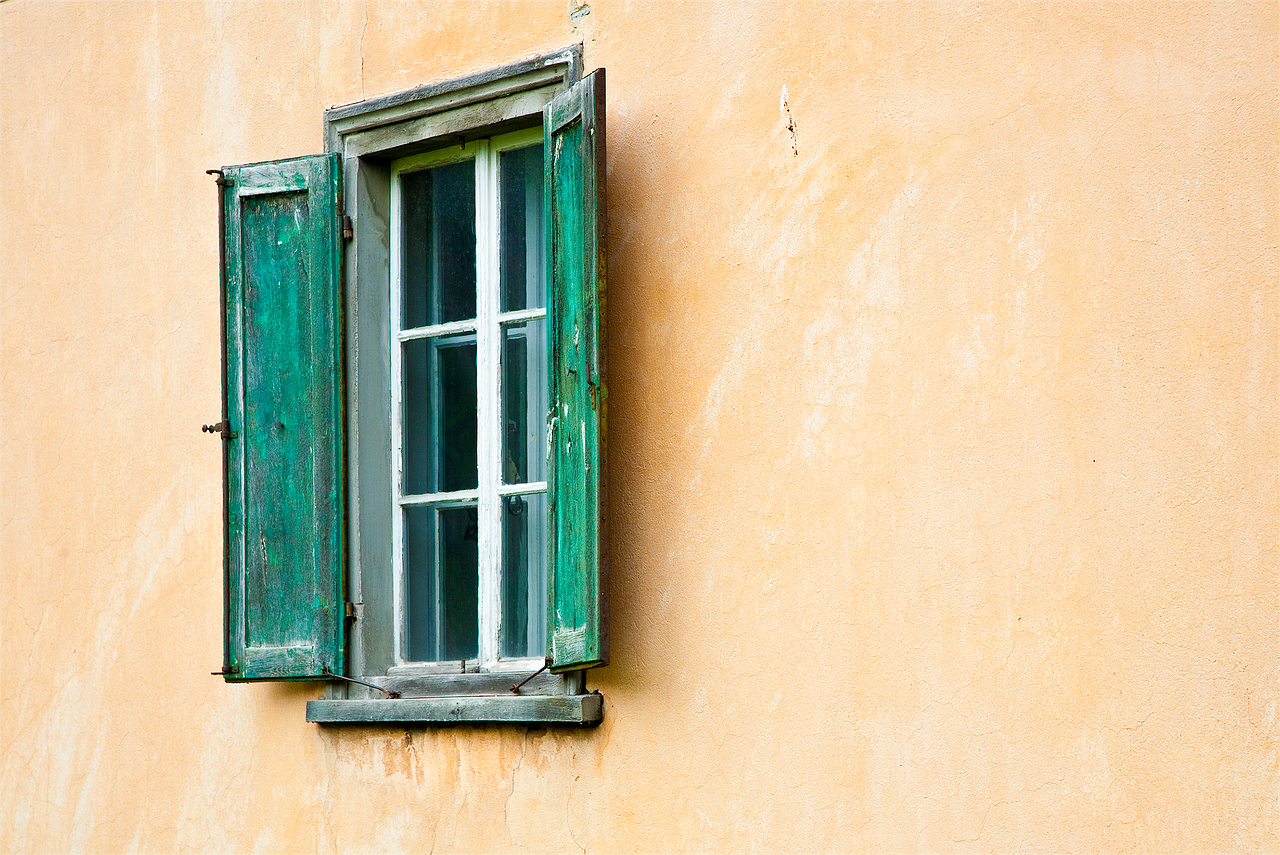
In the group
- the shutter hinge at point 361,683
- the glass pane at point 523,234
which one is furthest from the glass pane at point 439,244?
the shutter hinge at point 361,683

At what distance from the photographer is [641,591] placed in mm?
4133

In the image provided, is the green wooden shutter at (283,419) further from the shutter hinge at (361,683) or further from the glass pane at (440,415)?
the glass pane at (440,415)

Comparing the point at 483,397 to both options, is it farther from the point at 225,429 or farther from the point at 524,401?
the point at 225,429

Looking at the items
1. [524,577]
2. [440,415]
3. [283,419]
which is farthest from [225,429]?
[524,577]

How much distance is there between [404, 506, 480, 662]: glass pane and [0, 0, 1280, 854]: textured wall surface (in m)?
0.30

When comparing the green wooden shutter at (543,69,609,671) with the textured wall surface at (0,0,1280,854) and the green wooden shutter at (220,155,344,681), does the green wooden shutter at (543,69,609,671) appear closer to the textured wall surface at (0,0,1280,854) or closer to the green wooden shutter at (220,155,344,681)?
the textured wall surface at (0,0,1280,854)

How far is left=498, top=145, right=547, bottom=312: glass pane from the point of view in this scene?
14.8 ft

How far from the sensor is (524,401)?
448 cm

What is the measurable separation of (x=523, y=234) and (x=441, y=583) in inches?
42.2

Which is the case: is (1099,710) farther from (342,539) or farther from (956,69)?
(342,539)

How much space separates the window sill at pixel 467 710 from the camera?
161 inches

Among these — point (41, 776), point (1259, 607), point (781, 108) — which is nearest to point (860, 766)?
point (1259, 607)

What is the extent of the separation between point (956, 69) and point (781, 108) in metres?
0.49

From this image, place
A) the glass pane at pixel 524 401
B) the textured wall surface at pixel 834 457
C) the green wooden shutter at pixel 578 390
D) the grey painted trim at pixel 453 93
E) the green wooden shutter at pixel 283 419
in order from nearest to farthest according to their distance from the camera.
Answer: the textured wall surface at pixel 834 457 → the green wooden shutter at pixel 578 390 → the grey painted trim at pixel 453 93 → the glass pane at pixel 524 401 → the green wooden shutter at pixel 283 419
